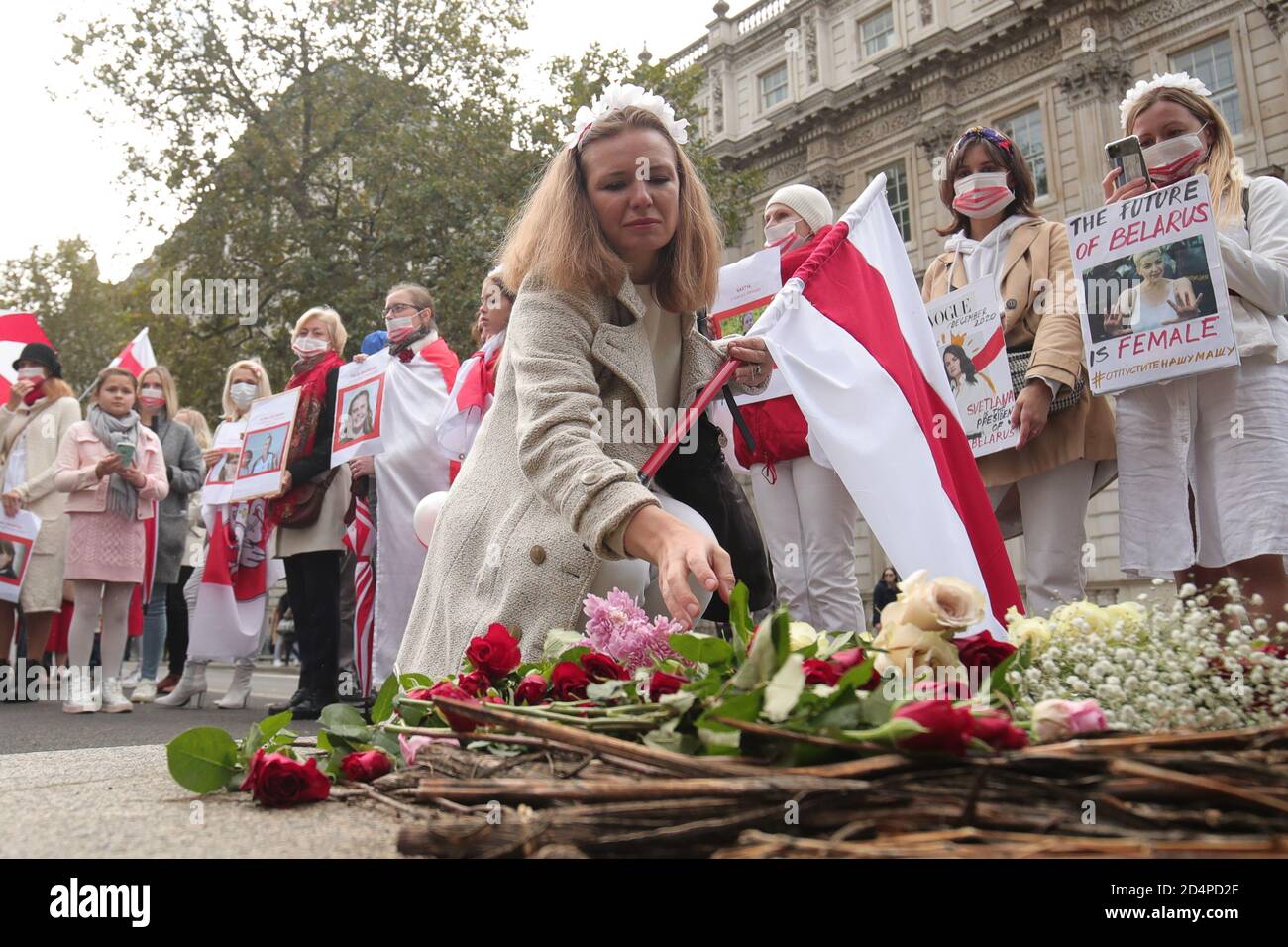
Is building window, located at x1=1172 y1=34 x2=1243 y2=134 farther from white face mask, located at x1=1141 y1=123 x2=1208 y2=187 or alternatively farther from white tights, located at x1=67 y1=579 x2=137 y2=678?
white tights, located at x1=67 y1=579 x2=137 y2=678

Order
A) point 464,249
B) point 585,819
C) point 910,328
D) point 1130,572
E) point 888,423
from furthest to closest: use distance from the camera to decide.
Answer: point 464,249 → point 1130,572 → point 910,328 → point 888,423 → point 585,819

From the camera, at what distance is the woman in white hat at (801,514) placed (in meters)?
4.39

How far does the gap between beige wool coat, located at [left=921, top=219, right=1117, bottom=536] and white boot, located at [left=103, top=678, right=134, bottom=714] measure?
5210 mm

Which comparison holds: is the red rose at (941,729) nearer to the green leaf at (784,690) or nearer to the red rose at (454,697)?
the green leaf at (784,690)

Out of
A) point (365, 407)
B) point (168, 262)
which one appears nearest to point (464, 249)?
point (168, 262)

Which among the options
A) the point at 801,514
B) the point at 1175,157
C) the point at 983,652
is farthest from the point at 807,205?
the point at 983,652

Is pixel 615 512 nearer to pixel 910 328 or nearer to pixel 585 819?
pixel 585 819

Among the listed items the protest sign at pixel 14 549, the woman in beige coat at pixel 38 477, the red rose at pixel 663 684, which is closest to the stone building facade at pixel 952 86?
the woman in beige coat at pixel 38 477

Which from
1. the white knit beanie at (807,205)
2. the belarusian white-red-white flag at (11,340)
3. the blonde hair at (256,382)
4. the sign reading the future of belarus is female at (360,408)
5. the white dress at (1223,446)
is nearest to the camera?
the white dress at (1223,446)

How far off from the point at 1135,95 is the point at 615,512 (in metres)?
3.09

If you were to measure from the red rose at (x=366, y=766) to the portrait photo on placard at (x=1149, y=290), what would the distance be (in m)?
2.91

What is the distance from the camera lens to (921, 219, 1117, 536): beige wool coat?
3.81 metres

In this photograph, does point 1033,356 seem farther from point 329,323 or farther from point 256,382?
point 256,382

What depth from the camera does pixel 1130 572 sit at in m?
3.80
